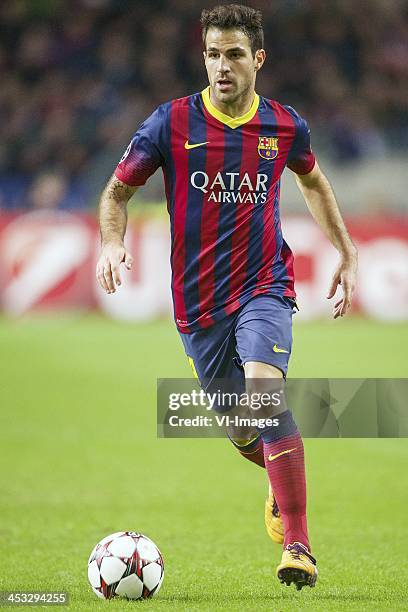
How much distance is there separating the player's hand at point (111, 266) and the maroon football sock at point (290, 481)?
0.89m

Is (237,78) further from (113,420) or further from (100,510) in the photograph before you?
(113,420)

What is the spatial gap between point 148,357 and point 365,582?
27.4 feet

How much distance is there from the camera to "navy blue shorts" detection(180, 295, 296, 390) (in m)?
4.62

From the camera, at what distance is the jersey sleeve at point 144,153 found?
15.9 feet

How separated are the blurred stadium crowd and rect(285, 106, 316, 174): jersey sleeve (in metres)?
13.4

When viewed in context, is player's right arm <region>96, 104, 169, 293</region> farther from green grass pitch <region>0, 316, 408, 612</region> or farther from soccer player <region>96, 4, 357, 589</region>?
green grass pitch <region>0, 316, 408, 612</region>

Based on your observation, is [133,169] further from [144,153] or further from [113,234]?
[113,234]

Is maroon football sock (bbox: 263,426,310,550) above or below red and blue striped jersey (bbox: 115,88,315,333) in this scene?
below

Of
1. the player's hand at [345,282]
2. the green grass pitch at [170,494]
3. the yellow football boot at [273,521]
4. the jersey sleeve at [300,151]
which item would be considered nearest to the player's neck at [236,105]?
the jersey sleeve at [300,151]

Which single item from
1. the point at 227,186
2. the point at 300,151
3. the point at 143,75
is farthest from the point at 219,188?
the point at 143,75

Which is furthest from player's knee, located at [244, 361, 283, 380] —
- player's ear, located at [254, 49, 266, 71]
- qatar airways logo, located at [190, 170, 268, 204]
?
player's ear, located at [254, 49, 266, 71]

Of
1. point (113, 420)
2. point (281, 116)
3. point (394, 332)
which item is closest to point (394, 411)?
point (281, 116)

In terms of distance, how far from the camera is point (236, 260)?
4926 millimetres

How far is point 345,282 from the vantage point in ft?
16.3
